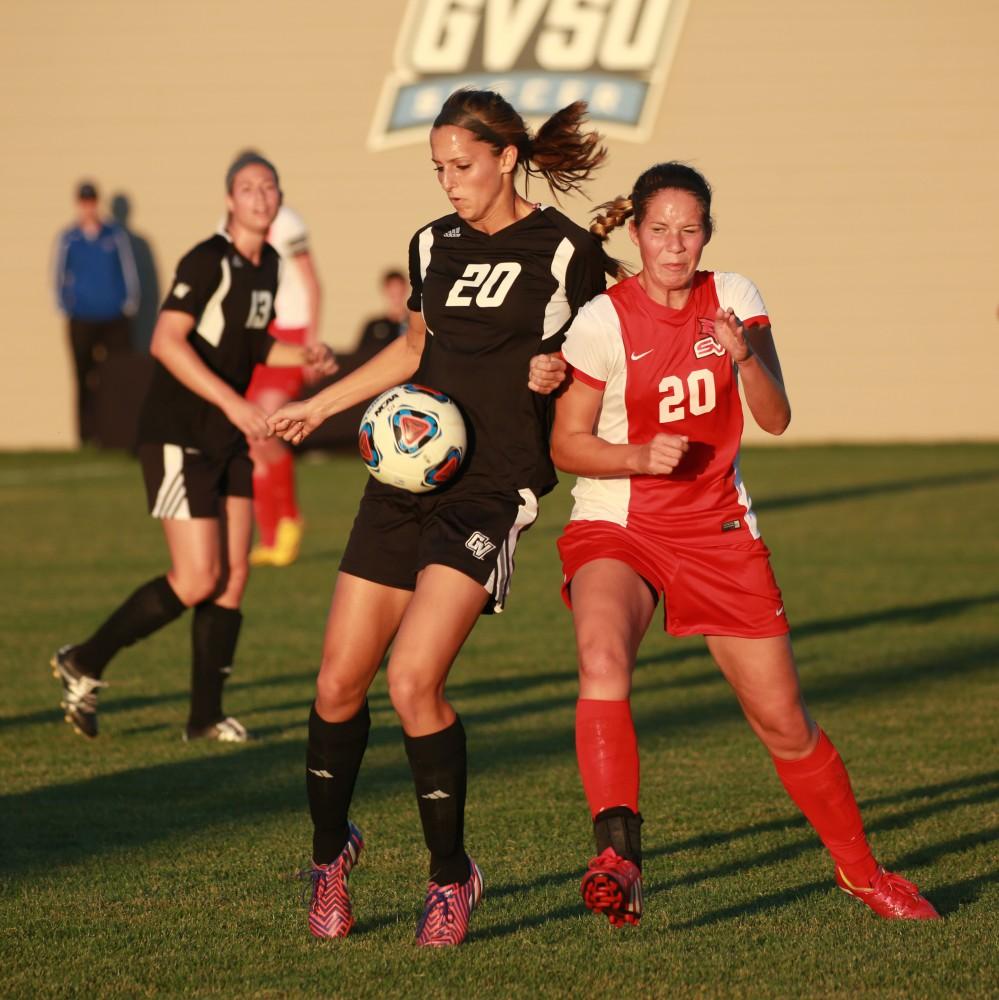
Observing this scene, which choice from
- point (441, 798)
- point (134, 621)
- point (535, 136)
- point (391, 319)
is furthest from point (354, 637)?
point (391, 319)

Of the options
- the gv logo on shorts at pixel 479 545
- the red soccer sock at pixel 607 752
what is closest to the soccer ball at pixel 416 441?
the gv logo on shorts at pixel 479 545

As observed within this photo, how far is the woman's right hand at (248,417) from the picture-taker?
5.96m

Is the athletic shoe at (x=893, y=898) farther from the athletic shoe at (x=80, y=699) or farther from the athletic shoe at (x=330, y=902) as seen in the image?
the athletic shoe at (x=80, y=699)

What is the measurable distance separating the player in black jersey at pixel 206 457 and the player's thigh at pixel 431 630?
2.45 metres

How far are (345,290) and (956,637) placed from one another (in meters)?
13.9

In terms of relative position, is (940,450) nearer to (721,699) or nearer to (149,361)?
(149,361)

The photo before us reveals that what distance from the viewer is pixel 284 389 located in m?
12.0

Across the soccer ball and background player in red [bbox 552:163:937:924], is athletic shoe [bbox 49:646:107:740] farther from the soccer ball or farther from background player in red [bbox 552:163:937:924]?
background player in red [bbox 552:163:937:924]

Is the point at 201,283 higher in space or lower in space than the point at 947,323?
higher

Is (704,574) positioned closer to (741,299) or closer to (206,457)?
(741,299)

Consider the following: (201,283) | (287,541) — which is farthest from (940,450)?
(201,283)

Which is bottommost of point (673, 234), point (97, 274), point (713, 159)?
point (97, 274)

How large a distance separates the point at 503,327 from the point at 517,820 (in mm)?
1755

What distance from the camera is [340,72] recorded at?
2161 cm
